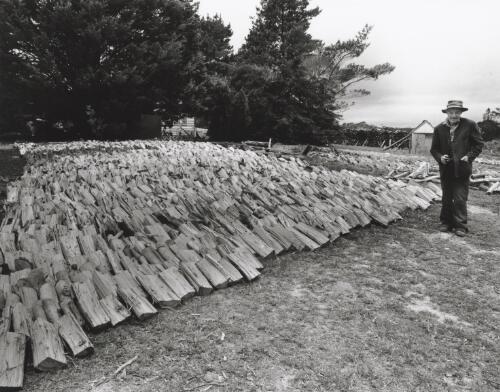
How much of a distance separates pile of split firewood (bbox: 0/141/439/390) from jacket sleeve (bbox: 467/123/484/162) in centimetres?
136

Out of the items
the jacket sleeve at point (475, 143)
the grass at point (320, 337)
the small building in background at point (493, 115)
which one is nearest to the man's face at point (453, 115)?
the jacket sleeve at point (475, 143)

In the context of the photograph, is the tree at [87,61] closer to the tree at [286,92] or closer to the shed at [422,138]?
the tree at [286,92]

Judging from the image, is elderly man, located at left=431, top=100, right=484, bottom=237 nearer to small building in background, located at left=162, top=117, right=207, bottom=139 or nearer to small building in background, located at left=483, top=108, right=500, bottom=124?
small building in background, located at left=162, top=117, right=207, bottom=139

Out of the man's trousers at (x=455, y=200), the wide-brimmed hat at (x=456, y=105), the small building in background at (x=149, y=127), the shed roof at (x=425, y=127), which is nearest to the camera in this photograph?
the wide-brimmed hat at (x=456, y=105)

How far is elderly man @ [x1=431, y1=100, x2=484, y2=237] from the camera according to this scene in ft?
18.1

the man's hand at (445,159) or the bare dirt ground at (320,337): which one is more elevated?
the man's hand at (445,159)

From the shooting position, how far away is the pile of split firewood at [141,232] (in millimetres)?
2910

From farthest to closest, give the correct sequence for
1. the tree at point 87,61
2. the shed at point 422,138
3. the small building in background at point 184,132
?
the shed at point 422,138
the small building in background at point 184,132
the tree at point 87,61

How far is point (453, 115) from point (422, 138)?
24.1m

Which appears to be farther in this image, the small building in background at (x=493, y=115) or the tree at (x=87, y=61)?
the small building in background at (x=493, y=115)

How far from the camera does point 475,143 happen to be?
18.2ft

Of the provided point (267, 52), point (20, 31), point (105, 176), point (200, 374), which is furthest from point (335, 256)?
point (267, 52)

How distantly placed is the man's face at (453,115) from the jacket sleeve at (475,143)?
235mm

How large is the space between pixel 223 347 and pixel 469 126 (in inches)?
180
